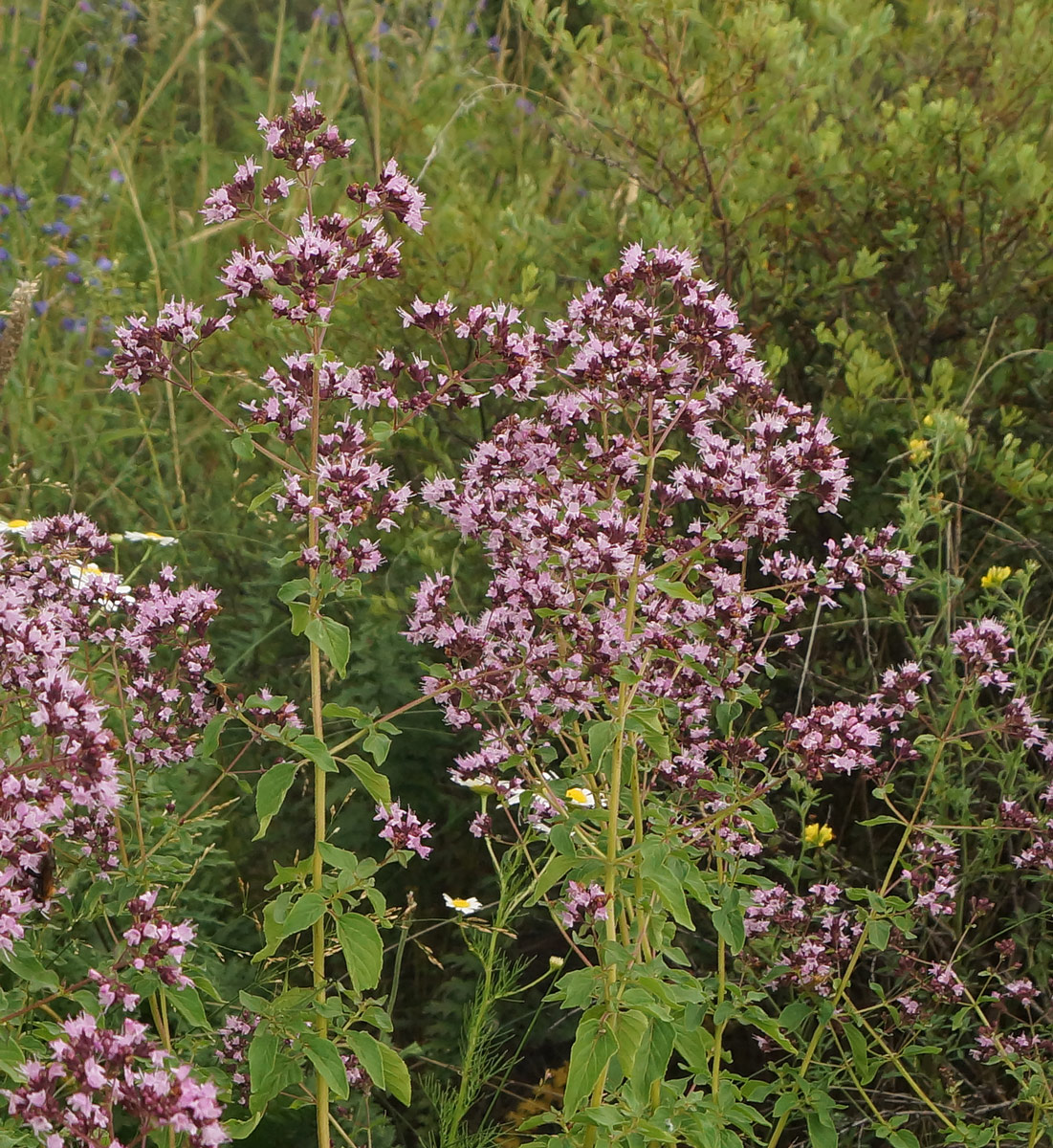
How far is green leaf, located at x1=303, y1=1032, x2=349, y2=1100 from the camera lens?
2.08 meters

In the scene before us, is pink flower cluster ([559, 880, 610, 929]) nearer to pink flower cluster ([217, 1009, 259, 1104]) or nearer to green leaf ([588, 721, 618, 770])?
green leaf ([588, 721, 618, 770])

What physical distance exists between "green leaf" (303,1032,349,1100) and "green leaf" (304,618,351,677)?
1.78 ft

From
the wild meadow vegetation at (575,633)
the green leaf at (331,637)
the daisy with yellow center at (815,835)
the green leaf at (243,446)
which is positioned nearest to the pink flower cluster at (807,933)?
the wild meadow vegetation at (575,633)

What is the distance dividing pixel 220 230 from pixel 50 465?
1822 millimetres

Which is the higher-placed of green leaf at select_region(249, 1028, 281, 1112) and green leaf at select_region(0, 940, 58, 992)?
green leaf at select_region(0, 940, 58, 992)

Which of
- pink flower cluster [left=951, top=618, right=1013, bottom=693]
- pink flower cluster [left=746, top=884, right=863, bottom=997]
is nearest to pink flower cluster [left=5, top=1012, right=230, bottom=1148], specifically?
pink flower cluster [left=746, top=884, right=863, bottom=997]

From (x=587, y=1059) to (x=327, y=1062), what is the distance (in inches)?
14.9

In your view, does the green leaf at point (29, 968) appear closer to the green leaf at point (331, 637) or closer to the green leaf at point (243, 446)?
the green leaf at point (331, 637)

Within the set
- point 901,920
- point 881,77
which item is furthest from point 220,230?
point 901,920

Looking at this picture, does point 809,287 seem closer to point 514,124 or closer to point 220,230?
point 514,124

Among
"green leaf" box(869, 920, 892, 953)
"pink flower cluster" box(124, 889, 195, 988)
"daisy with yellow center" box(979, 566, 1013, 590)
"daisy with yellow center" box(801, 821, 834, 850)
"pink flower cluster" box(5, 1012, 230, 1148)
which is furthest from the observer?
"daisy with yellow center" box(979, 566, 1013, 590)

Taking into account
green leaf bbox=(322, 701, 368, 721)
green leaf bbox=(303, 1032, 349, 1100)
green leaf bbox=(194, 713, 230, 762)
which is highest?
green leaf bbox=(322, 701, 368, 721)

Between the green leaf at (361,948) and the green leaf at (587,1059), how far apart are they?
31 cm

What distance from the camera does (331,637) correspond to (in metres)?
2.13
